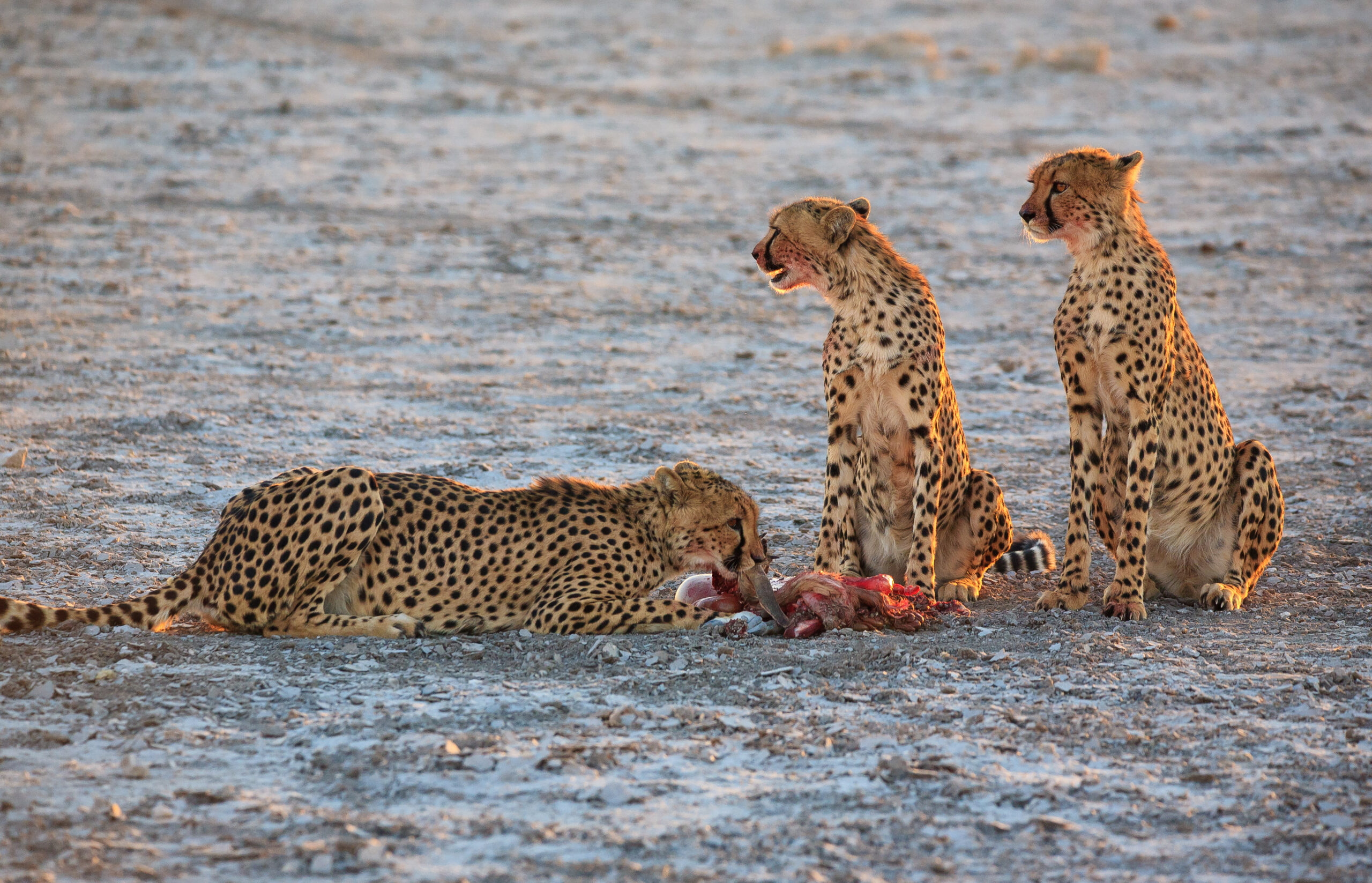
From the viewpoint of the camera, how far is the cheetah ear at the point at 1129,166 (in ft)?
17.4

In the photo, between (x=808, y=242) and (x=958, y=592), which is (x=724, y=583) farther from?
(x=808, y=242)

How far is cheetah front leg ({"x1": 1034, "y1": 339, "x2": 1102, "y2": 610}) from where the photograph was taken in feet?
17.1

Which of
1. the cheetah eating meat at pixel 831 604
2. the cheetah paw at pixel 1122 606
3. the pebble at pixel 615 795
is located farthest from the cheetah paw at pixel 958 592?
the pebble at pixel 615 795

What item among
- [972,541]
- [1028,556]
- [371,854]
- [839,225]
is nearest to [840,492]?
[972,541]

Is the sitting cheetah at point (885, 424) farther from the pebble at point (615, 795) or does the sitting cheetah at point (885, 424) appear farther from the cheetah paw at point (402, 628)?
the pebble at point (615, 795)

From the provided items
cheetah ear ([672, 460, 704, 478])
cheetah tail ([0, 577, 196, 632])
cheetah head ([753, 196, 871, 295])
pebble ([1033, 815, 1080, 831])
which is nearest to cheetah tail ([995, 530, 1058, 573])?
cheetah head ([753, 196, 871, 295])

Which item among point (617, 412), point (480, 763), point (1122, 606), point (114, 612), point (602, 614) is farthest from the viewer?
point (617, 412)

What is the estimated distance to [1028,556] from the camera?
5.68m

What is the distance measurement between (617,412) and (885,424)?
108 inches

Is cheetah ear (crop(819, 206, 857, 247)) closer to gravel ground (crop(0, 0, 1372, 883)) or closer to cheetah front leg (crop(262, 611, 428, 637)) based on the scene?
gravel ground (crop(0, 0, 1372, 883))

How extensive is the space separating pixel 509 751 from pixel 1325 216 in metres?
10.3

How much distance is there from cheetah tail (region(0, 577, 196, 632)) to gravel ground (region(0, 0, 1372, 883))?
→ 6 centimetres

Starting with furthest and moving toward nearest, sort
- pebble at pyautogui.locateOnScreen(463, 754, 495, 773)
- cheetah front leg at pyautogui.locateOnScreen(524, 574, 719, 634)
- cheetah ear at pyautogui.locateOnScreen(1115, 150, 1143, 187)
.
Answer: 1. cheetah ear at pyautogui.locateOnScreen(1115, 150, 1143, 187)
2. cheetah front leg at pyautogui.locateOnScreen(524, 574, 719, 634)
3. pebble at pyautogui.locateOnScreen(463, 754, 495, 773)

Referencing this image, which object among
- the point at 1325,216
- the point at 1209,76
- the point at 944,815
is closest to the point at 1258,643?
the point at 944,815
